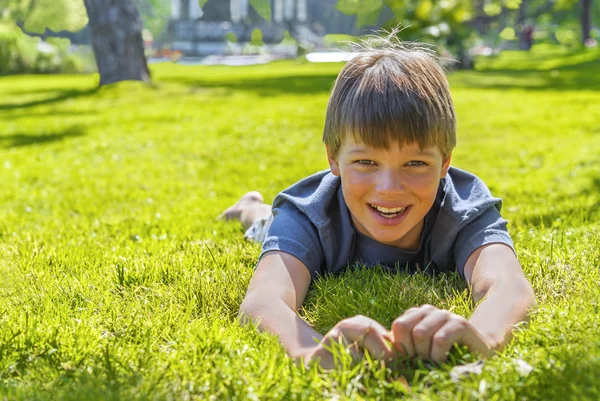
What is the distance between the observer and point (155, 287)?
3.13m

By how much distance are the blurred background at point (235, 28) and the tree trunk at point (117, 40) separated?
0.07 feet

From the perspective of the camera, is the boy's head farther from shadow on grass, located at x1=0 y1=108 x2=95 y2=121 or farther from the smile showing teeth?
shadow on grass, located at x1=0 y1=108 x2=95 y2=121

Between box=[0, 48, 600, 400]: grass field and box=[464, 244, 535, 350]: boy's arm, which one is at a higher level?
box=[464, 244, 535, 350]: boy's arm

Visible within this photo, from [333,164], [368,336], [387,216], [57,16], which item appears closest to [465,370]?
[368,336]

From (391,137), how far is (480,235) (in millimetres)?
608

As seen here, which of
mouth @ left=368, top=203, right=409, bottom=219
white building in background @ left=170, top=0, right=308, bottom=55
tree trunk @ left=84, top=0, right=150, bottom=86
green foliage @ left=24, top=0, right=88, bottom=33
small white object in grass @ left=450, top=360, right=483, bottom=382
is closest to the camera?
small white object in grass @ left=450, top=360, right=483, bottom=382

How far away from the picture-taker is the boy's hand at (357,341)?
2260 millimetres

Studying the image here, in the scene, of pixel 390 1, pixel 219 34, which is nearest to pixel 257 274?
pixel 390 1

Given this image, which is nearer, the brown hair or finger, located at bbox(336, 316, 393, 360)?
finger, located at bbox(336, 316, 393, 360)

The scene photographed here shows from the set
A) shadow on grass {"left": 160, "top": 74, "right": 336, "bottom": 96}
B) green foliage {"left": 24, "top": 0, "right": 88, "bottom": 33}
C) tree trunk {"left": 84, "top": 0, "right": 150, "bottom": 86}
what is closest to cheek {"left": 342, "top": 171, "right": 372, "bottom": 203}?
→ shadow on grass {"left": 160, "top": 74, "right": 336, "bottom": 96}

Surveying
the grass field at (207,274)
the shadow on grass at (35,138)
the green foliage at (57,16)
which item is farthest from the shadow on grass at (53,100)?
the green foliage at (57,16)

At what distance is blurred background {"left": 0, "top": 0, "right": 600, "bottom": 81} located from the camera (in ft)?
17.1

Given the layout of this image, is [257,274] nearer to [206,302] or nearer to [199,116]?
[206,302]

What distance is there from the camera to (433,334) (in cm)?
223
